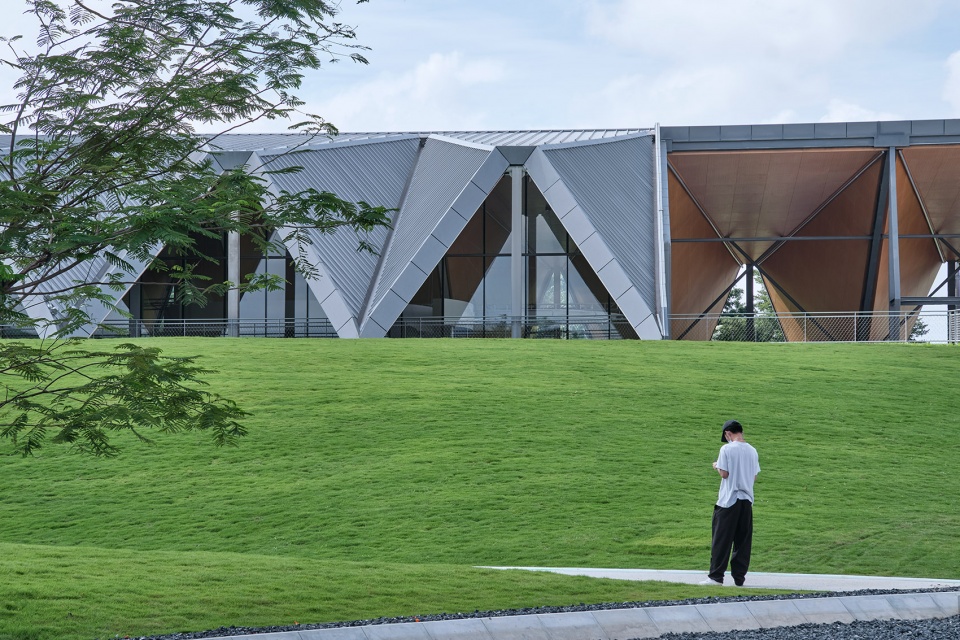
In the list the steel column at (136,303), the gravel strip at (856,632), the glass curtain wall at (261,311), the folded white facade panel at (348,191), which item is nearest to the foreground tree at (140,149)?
the gravel strip at (856,632)

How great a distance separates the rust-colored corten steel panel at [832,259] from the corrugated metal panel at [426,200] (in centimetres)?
1094

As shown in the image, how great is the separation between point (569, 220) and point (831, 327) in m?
8.33

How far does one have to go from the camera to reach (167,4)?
23.8 ft

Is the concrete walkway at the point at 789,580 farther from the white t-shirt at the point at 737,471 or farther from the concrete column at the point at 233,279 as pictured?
the concrete column at the point at 233,279

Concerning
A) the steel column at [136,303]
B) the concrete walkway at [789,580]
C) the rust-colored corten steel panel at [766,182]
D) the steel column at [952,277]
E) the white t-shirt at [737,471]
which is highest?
the rust-colored corten steel panel at [766,182]

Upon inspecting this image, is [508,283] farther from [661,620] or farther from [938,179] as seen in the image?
[661,620]

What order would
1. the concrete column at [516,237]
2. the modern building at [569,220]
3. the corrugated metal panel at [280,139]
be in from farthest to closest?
the corrugated metal panel at [280,139] → the concrete column at [516,237] → the modern building at [569,220]

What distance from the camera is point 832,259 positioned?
3650 cm

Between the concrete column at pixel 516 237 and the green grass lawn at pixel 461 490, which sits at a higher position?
the concrete column at pixel 516 237

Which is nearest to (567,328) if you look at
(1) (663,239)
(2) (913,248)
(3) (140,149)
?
(1) (663,239)

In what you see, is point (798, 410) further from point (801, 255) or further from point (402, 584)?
point (801, 255)

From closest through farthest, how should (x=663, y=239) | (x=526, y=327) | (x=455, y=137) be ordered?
(x=663, y=239) → (x=526, y=327) → (x=455, y=137)

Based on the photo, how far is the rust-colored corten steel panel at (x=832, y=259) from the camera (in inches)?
1296

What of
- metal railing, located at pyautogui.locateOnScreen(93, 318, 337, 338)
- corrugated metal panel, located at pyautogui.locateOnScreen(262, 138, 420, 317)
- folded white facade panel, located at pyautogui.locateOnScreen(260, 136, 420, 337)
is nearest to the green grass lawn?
folded white facade panel, located at pyautogui.locateOnScreen(260, 136, 420, 337)
